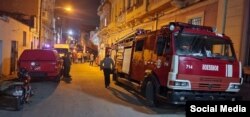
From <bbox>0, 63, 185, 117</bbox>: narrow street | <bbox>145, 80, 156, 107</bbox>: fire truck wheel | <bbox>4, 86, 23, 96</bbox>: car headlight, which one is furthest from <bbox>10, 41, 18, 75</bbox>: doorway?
<bbox>145, 80, 156, 107</bbox>: fire truck wheel

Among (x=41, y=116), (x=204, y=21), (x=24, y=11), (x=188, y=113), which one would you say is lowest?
(x=41, y=116)

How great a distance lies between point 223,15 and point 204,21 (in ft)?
6.46

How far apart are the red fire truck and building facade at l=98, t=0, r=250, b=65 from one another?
6.07 ft

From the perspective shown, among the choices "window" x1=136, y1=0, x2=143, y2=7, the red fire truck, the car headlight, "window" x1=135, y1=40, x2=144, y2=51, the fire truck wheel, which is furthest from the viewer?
"window" x1=136, y1=0, x2=143, y2=7

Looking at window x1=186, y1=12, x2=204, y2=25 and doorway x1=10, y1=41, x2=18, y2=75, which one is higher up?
window x1=186, y1=12, x2=204, y2=25

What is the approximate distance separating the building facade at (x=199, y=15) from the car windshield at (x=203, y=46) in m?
1.88

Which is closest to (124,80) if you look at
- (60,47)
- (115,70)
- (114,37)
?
(115,70)

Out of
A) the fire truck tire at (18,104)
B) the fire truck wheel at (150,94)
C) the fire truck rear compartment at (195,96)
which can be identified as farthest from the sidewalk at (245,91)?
the fire truck tire at (18,104)

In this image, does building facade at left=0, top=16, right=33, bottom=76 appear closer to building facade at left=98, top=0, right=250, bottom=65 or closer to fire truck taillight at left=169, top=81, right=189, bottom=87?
building facade at left=98, top=0, right=250, bottom=65

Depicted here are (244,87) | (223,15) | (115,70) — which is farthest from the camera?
(115,70)

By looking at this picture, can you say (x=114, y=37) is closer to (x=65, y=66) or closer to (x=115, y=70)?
(x=65, y=66)

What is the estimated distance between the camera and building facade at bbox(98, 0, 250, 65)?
494 inches

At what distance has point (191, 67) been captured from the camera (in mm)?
10102

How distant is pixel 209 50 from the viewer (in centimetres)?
1063
